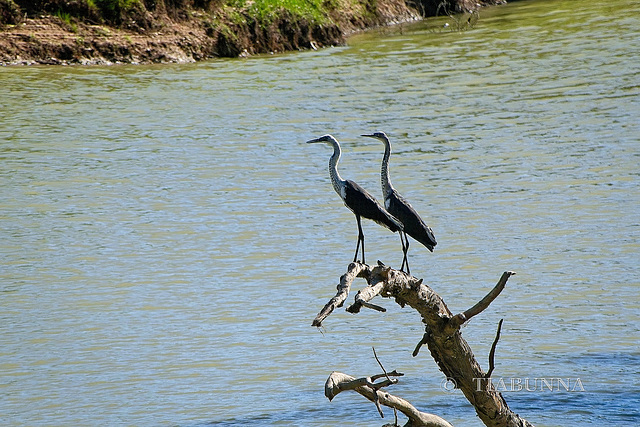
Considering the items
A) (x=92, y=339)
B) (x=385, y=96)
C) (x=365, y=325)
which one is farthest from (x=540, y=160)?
(x=92, y=339)

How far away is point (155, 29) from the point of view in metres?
23.0

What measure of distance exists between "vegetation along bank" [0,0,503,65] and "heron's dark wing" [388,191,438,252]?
616 inches

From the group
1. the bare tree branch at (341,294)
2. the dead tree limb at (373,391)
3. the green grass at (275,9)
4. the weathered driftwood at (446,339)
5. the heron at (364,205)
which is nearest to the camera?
the bare tree branch at (341,294)

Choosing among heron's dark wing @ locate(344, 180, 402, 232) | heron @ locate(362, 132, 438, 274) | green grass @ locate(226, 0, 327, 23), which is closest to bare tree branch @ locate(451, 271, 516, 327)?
heron's dark wing @ locate(344, 180, 402, 232)

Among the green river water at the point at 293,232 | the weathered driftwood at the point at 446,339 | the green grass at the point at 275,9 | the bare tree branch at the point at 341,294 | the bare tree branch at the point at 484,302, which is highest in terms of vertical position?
the green grass at the point at 275,9

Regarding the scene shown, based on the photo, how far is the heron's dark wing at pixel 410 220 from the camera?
7.43 meters

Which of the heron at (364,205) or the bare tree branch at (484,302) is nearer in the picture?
the bare tree branch at (484,302)

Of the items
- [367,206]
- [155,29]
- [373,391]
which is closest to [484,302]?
[373,391]

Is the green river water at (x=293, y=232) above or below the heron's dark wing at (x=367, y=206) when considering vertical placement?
below

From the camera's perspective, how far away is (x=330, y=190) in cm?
1375

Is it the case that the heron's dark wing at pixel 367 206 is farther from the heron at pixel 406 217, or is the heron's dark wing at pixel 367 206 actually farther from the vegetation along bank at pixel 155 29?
the vegetation along bank at pixel 155 29

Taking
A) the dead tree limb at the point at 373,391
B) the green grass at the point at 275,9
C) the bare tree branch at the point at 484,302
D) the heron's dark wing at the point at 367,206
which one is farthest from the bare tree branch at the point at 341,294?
the green grass at the point at 275,9

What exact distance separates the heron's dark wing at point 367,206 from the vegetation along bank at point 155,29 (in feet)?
51.3

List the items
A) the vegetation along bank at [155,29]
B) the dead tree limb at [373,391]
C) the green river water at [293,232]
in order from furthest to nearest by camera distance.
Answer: the vegetation along bank at [155,29] < the green river water at [293,232] < the dead tree limb at [373,391]
